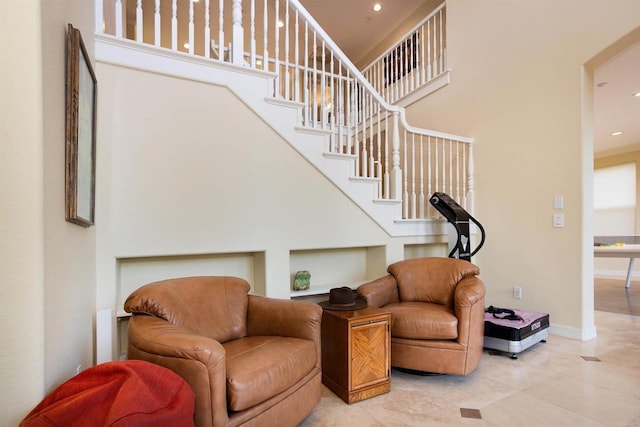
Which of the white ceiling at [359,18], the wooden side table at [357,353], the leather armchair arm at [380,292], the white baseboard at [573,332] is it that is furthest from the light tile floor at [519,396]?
the white ceiling at [359,18]

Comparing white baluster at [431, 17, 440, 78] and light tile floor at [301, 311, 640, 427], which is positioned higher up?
white baluster at [431, 17, 440, 78]

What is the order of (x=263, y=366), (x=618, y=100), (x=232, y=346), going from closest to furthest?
(x=263, y=366)
(x=232, y=346)
(x=618, y=100)

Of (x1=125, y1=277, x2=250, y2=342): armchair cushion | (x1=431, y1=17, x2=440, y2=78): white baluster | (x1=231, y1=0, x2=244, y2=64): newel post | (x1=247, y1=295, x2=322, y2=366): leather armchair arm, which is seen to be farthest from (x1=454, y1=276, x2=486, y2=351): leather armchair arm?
(x1=431, y1=17, x2=440, y2=78): white baluster

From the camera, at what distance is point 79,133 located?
1.62 m

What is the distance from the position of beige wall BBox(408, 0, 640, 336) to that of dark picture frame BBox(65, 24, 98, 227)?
3.86m

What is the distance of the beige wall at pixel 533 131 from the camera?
3076 mm

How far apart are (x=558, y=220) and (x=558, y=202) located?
18 cm

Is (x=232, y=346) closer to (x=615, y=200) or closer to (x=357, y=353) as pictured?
(x=357, y=353)

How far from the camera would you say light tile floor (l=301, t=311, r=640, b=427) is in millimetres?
1856

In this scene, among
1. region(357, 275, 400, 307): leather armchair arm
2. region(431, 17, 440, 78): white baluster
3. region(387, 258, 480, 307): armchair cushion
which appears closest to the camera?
region(357, 275, 400, 307): leather armchair arm

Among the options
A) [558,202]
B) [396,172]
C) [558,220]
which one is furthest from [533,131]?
[396,172]

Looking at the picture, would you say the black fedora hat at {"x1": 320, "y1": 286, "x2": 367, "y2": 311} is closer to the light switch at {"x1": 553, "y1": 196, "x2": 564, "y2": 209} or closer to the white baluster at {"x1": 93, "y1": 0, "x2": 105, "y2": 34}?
the light switch at {"x1": 553, "y1": 196, "x2": 564, "y2": 209}

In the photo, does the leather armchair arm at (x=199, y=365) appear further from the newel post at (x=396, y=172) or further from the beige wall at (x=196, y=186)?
the newel post at (x=396, y=172)

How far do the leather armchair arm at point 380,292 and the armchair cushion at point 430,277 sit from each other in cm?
9
